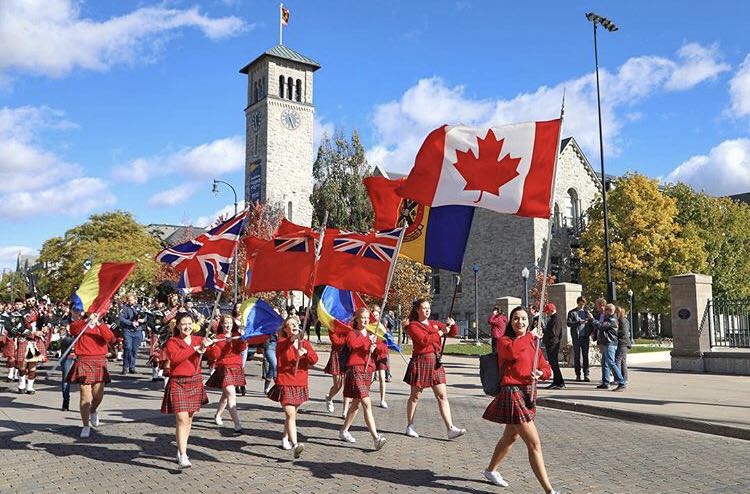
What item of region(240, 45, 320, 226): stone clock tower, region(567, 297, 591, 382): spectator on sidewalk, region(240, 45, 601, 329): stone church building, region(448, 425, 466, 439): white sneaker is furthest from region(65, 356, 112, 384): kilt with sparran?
region(240, 45, 320, 226): stone clock tower

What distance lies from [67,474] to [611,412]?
8.46 m

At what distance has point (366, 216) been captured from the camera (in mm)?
43031

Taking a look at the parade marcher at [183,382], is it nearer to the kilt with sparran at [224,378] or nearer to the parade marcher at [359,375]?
the kilt with sparran at [224,378]

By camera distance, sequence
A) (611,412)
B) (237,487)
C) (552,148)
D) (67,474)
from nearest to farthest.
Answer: (237,487) < (67,474) < (552,148) < (611,412)

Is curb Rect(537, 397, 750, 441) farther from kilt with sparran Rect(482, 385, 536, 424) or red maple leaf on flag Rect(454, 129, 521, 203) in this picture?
red maple leaf on flag Rect(454, 129, 521, 203)

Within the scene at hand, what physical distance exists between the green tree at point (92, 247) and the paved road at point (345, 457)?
141 ft

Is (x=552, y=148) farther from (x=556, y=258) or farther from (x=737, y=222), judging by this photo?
(x=737, y=222)

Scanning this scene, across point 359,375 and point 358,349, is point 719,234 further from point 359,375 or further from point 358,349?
point 359,375

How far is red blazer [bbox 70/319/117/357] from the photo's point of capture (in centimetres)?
982

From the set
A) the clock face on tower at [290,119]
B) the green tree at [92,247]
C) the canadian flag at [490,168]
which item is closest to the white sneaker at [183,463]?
the canadian flag at [490,168]

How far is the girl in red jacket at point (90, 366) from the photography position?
9.48m

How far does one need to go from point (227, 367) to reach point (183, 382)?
225cm

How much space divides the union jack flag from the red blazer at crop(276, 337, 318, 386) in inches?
128

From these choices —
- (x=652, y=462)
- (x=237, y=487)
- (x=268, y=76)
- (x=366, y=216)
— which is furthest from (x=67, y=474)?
(x=268, y=76)
